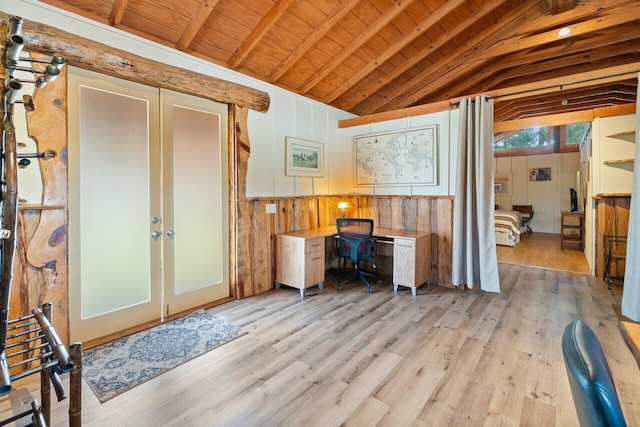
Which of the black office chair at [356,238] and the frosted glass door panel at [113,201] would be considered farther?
the black office chair at [356,238]

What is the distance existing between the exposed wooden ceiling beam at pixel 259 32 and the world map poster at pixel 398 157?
2.19 m

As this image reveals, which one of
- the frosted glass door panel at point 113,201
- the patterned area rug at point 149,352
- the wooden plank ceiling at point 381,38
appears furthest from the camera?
the wooden plank ceiling at point 381,38

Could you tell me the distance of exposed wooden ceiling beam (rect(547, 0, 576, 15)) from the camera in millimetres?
3578

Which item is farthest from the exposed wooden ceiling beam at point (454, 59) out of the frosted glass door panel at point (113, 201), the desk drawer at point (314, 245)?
the frosted glass door panel at point (113, 201)

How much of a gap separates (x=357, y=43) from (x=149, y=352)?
3874 mm

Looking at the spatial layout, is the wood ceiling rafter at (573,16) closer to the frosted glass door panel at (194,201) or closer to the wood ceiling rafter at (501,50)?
the wood ceiling rafter at (501,50)

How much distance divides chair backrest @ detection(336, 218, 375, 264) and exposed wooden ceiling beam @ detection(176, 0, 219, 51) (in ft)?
8.34

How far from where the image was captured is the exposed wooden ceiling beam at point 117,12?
97.7 inches

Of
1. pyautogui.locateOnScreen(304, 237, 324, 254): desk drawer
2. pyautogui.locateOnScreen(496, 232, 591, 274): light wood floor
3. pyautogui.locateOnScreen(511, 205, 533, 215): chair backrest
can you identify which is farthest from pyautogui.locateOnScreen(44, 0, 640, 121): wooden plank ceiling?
pyautogui.locateOnScreen(511, 205, 533, 215): chair backrest

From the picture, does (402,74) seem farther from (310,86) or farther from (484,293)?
(484,293)

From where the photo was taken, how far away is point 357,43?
373cm

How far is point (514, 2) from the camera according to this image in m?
3.96

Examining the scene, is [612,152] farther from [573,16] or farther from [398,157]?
[398,157]

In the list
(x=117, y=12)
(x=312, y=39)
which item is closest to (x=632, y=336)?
(x=312, y=39)
